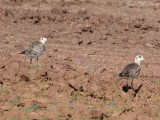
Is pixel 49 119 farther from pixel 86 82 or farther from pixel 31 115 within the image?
pixel 86 82

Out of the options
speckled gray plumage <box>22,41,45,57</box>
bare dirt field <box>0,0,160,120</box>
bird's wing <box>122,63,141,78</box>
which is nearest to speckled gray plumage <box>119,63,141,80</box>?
bird's wing <box>122,63,141,78</box>

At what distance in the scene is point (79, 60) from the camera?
605 inches

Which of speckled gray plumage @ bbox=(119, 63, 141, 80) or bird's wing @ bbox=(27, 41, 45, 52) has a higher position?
bird's wing @ bbox=(27, 41, 45, 52)

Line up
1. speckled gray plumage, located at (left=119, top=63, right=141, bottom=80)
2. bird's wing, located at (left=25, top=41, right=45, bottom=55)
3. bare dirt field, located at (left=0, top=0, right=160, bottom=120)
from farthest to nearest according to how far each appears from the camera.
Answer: bird's wing, located at (left=25, top=41, right=45, bottom=55)
speckled gray plumage, located at (left=119, top=63, right=141, bottom=80)
bare dirt field, located at (left=0, top=0, right=160, bottom=120)

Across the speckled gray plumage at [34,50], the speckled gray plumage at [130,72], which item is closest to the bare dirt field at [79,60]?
the speckled gray plumage at [130,72]

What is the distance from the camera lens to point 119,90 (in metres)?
10.9

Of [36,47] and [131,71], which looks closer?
[131,71]

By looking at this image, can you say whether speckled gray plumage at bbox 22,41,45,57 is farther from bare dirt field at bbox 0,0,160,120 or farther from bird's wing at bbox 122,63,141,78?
bird's wing at bbox 122,63,141,78

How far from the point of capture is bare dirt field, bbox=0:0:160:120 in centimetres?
962

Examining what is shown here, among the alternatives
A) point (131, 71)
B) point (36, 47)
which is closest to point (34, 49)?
point (36, 47)

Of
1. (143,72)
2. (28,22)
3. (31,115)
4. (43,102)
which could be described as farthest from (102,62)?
(28,22)

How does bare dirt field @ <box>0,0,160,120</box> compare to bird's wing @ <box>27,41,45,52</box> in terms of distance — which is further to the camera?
bird's wing @ <box>27,41,45,52</box>

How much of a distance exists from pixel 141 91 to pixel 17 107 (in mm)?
3960

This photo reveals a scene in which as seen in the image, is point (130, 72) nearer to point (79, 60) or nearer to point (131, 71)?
point (131, 71)
